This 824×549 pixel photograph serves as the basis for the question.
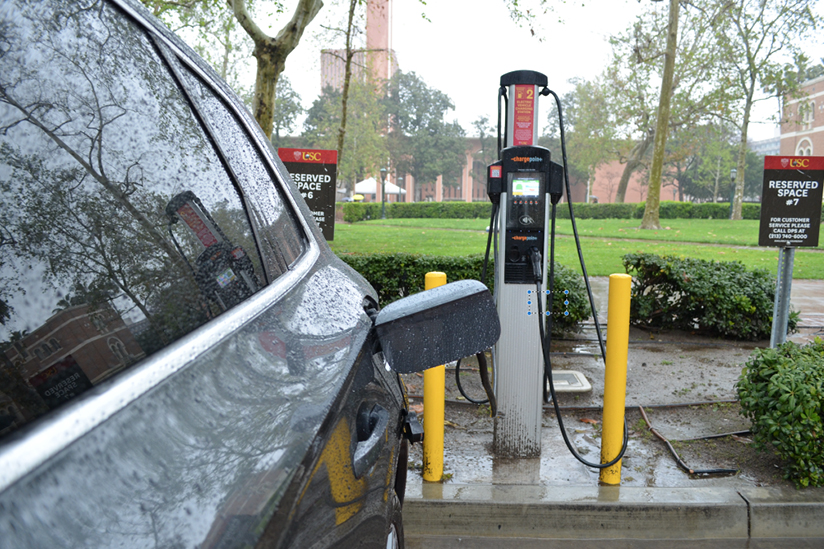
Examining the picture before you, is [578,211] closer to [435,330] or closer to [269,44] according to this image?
[269,44]

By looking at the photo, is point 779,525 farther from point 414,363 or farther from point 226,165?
point 226,165

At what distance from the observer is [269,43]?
34.7 feet

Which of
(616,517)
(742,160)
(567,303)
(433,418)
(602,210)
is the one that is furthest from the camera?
(602,210)

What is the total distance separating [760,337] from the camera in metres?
7.27

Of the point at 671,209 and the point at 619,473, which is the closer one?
the point at 619,473

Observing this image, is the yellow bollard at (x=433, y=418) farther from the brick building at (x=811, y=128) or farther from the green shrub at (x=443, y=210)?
the brick building at (x=811, y=128)

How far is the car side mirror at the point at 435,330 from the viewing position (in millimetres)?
1242

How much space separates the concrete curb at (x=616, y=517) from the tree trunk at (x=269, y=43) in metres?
8.52

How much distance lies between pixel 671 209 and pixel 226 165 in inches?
1571

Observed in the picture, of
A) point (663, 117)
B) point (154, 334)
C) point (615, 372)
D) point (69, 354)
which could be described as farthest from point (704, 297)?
point (663, 117)

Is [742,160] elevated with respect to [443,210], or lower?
elevated

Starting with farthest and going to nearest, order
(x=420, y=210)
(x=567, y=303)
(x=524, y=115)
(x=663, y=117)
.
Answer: (x=420, y=210), (x=663, y=117), (x=567, y=303), (x=524, y=115)

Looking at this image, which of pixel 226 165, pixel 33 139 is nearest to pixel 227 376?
pixel 33 139

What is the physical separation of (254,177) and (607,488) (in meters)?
2.88
